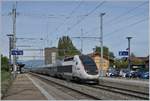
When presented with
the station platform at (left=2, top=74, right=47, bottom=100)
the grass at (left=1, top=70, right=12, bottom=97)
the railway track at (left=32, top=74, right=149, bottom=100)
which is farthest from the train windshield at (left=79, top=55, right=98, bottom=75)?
the station platform at (left=2, top=74, right=47, bottom=100)

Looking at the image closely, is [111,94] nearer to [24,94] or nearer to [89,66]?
[24,94]

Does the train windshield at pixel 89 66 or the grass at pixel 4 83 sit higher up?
the train windshield at pixel 89 66

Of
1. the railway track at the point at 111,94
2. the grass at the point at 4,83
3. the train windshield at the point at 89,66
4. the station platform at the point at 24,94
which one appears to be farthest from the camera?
the train windshield at the point at 89,66

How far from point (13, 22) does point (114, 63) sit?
8989 cm

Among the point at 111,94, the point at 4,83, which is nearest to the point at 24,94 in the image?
the point at 111,94

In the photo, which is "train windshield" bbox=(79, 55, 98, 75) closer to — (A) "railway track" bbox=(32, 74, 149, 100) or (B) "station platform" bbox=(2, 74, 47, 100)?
(A) "railway track" bbox=(32, 74, 149, 100)

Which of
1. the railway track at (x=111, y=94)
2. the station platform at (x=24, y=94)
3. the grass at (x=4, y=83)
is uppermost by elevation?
the grass at (x=4, y=83)

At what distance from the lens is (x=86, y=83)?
45781 mm

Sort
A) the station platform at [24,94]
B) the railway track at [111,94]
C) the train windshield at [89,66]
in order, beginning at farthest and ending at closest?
the train windshield at [89,66]
the railway track at [111,94]
the station platform at [24,94]

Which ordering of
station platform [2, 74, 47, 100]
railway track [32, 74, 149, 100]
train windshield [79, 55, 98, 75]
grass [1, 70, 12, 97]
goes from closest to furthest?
station platform [2, 74, 47, 100] < railway track [32, 74, 149, 100] < grass [1, 70, 12, 97] < train windshield [79, 55, 98, 75]

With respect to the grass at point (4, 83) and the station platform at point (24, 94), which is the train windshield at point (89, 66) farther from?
the station platform at point (24, 94)

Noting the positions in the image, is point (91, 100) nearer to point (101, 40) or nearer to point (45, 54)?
point (101, 40)

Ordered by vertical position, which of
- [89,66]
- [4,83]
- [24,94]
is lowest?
[24,94]

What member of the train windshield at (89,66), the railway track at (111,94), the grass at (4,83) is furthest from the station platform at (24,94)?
the train windshield at (89,66)
